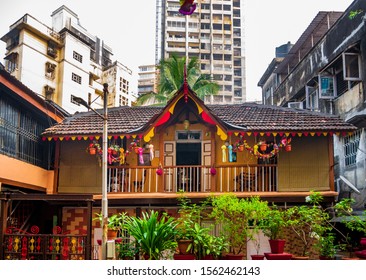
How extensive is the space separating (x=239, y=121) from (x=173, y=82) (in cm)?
698

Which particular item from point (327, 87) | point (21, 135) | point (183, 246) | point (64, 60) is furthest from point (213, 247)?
point (64, 60)

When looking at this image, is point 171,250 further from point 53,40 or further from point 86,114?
point 53,40

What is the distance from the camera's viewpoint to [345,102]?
11.2 metres

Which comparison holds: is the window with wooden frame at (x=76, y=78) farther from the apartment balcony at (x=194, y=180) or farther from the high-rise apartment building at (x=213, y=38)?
the high-rise apartment building at (x=213, y=38)

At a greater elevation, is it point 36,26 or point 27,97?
point 36,26

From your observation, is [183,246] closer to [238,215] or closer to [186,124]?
[238,215]

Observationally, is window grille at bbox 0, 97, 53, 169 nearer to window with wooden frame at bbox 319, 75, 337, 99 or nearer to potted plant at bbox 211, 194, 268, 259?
potted plant at bbox 211, 194, 268, 259

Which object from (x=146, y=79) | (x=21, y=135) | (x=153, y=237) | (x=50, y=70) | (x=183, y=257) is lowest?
(x=183, y=257)

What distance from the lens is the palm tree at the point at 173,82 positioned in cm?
1661

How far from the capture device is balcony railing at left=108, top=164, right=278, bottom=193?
977 cm

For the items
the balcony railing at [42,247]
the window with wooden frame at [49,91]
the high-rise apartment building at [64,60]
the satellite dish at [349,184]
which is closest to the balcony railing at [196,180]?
the high-rise apartment building at [64,60]

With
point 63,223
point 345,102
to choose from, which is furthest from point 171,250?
point 345,102

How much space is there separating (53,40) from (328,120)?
6565 mm

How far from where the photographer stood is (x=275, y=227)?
7867 mm
